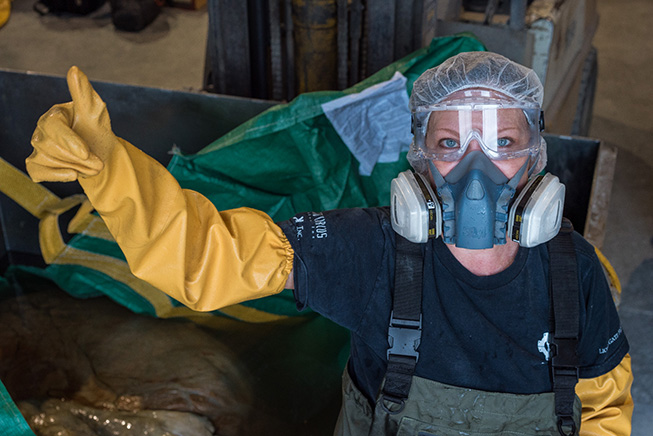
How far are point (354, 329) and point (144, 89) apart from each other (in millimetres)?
1741

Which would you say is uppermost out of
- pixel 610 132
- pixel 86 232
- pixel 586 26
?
pixel 586 26

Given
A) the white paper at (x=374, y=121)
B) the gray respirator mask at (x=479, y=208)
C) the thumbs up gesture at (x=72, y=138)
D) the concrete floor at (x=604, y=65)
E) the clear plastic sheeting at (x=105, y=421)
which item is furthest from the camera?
the concrete floor at (x=604, y=65)

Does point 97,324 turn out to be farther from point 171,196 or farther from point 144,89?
point 171,196

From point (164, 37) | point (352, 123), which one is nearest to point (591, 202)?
point (352, 123)

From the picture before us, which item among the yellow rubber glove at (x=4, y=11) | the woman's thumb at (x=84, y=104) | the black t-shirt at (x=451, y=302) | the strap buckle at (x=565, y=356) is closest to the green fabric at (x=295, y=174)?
the black t-shirt at (x=451, y=302)

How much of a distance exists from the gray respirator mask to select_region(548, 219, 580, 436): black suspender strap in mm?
85

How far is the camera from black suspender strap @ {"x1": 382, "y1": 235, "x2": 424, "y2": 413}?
5.18 ft

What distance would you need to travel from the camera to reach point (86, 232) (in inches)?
111

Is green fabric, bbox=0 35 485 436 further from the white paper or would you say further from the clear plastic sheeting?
the clear plastic sheeting

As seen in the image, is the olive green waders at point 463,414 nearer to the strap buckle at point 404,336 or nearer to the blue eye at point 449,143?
the strap buckle at point 404,336

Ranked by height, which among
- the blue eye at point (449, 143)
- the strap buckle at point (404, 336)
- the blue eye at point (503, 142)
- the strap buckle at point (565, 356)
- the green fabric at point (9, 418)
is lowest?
the green fabric at point (9, 418)

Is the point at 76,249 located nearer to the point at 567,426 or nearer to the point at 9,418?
the point at 9,418

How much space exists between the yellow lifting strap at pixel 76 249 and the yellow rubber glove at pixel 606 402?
1.32 meters

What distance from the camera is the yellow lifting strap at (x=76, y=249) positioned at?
109 inches
